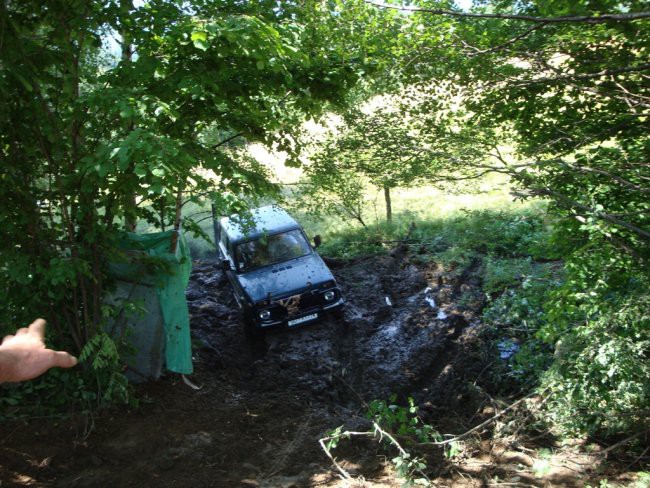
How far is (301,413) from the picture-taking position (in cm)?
668

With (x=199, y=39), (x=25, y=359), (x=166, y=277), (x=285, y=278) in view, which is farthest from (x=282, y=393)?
(x=25, y=359)

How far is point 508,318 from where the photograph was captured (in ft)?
24.6

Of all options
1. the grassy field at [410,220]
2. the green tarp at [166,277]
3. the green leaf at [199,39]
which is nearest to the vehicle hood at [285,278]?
the green tarp at [166,277]

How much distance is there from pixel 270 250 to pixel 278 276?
70 cm

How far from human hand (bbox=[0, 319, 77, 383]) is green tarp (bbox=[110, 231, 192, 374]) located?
3.87 m

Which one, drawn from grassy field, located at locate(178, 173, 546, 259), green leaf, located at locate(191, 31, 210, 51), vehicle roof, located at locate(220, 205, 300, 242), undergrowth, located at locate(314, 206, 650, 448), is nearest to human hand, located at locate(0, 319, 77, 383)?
green leaf, located at locate(191, 31, 210, 51)

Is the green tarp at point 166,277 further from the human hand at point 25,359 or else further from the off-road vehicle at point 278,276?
the human hand at point 25,359

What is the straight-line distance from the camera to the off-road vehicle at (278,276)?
9039mm

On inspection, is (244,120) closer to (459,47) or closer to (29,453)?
(459,47)

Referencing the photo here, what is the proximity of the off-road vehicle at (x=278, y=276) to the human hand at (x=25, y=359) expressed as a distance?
5.83 meters

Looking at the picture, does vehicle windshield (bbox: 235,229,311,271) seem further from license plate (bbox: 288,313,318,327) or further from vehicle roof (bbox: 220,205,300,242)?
license plate (bbox: 288,313,318,327)

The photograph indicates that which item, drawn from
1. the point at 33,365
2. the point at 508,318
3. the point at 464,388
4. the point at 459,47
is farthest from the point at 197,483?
the point at 459,47

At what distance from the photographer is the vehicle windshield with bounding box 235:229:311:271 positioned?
987cm

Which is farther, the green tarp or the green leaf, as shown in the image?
the green tarp
